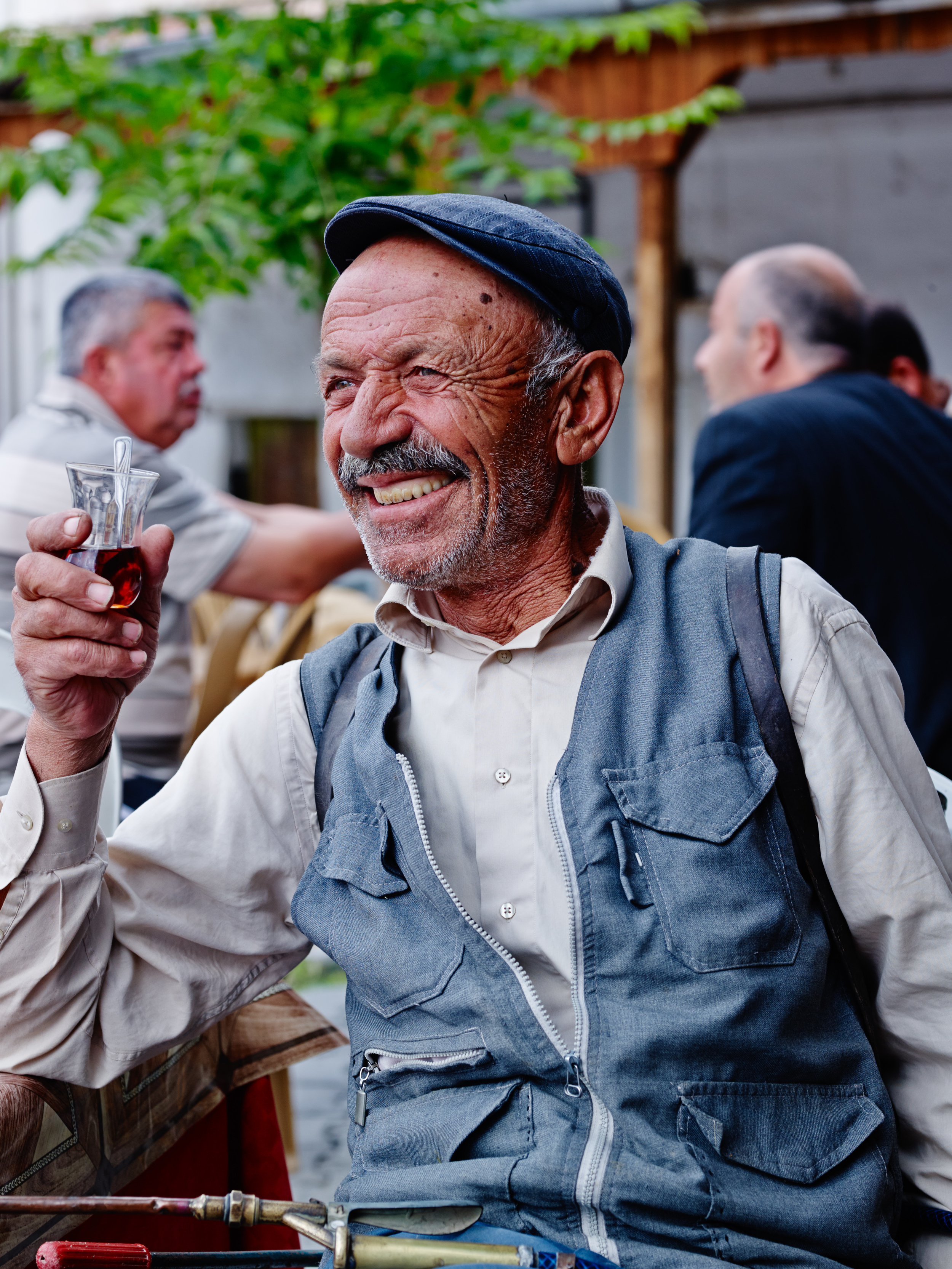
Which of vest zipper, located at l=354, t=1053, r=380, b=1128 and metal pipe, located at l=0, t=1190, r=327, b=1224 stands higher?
metal pipe, located at l=0, t=1190, r=327, b=1224

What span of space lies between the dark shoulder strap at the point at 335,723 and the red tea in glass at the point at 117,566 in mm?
301

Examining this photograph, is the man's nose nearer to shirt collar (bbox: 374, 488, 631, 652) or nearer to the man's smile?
the man's smile

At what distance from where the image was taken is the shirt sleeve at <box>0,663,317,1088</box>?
1.36 meters

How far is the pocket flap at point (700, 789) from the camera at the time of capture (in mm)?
1310

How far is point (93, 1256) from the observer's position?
1.16 meters

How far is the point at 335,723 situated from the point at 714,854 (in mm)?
485

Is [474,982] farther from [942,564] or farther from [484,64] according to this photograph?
[484,64]

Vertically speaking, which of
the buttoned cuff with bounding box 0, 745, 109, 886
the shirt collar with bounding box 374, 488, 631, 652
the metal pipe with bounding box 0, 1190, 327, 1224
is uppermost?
the shirt collar with bounding box 374, 488, 631, 652

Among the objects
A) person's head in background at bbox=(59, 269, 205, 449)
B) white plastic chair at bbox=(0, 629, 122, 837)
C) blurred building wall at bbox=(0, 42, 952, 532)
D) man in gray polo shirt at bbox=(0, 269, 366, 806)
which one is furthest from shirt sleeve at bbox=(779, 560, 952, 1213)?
blurred building wall at bbox=(0, 42, 952, 532)

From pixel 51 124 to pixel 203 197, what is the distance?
309 cm

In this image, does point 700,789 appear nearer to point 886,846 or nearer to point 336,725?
point 886,846

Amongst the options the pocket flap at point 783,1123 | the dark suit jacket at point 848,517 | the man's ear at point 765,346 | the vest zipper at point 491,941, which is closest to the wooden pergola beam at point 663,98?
the man's ear at point 765,346

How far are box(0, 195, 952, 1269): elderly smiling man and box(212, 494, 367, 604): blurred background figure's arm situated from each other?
1.77 m

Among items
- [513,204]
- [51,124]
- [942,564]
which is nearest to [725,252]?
[51,124]
